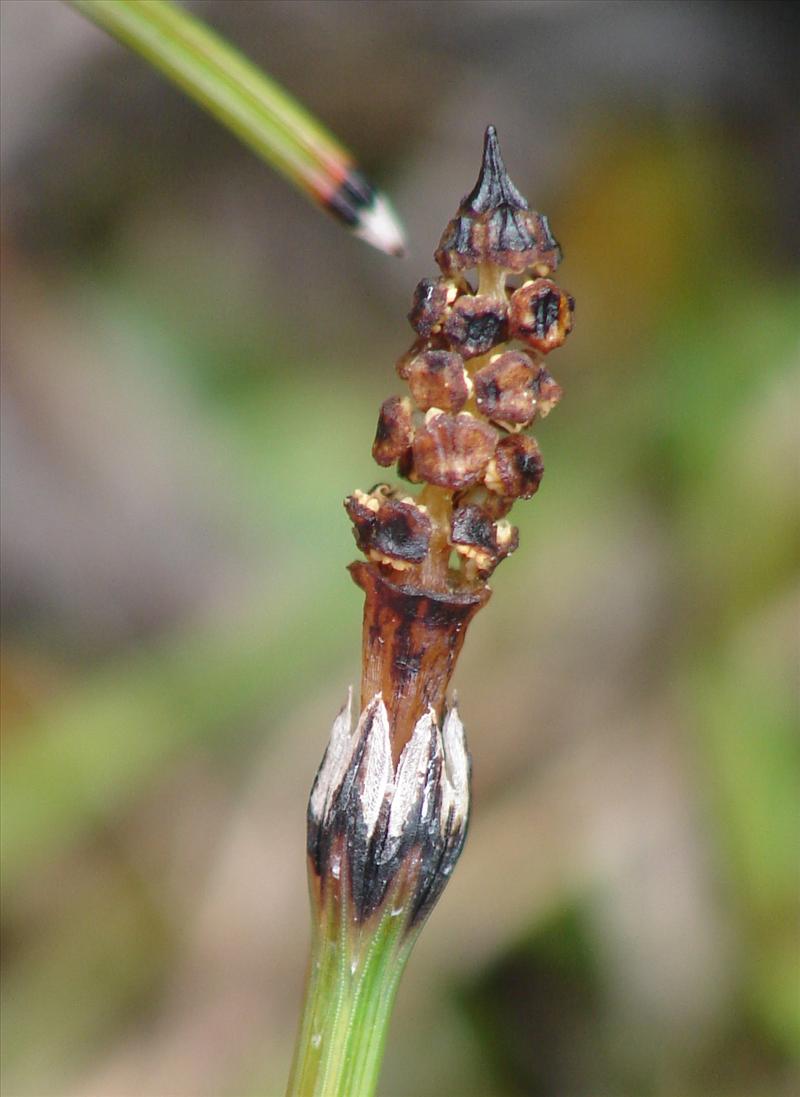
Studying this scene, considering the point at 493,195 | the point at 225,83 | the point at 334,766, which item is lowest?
the point at 334,766

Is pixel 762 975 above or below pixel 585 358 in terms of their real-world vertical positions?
below

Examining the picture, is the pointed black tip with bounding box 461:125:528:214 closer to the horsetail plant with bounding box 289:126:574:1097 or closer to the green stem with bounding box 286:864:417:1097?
the horsetail plant with bounding box 289:126:574:1097

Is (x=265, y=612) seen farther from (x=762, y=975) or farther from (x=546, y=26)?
(x=546, y=26)

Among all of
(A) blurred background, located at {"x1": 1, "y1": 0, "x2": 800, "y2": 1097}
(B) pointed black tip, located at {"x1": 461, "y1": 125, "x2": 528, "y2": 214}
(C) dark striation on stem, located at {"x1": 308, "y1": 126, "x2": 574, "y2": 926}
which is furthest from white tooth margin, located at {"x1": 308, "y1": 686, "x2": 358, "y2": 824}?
(A) blurred background, located at {"x1": 1, "y1": 0, "x2": 800, "y2": 1097}

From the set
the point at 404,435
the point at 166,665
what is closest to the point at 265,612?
the point at 166,665

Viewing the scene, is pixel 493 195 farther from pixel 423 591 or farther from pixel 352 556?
pixel 352 556

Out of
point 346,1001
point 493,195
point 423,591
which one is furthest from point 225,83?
point 346,1001
